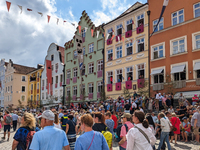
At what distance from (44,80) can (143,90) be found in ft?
98.6

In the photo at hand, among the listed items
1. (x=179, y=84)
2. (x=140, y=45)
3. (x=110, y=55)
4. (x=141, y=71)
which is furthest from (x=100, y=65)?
(x=179, y=84)

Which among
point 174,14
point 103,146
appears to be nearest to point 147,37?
point 174,14

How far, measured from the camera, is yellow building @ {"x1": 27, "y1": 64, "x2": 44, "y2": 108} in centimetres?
5041

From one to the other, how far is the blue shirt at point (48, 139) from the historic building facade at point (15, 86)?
187 ft

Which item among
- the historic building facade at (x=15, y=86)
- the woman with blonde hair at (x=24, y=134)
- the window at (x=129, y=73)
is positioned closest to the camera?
the woman with blonde hair at (x=24, y=134)

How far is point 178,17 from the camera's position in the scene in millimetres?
23031

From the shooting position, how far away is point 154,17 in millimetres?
25312

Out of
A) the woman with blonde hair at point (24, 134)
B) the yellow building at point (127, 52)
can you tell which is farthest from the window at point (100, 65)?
the woman with blonde hair at point (24, 134)

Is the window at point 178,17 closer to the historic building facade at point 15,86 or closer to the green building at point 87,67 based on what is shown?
the green building at point 87,67

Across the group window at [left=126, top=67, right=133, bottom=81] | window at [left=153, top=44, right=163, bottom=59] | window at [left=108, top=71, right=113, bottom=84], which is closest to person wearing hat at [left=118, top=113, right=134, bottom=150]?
window at [left=153, top=44, right=163, bottom=59]

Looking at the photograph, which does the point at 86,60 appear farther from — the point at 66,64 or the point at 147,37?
the point at 147,37

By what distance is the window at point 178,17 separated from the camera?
22781 millimetres

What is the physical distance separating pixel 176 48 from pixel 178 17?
3271mm

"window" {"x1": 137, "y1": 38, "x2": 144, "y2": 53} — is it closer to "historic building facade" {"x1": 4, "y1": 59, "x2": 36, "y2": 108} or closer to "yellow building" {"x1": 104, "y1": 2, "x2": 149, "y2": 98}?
"yellow building" {"x1": 104, "y1": 2, "x2": 149, "y2": 98}
